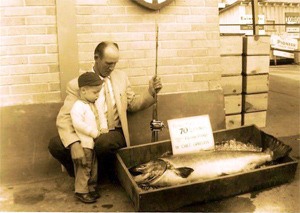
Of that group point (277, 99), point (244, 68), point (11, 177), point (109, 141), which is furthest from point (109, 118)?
point (277, 99)

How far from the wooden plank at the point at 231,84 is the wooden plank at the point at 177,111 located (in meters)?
0.74

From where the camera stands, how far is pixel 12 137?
4.19 metres

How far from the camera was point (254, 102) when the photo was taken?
236 inches

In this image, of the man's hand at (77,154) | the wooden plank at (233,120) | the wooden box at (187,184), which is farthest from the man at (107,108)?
the wooden plank at (233,120)

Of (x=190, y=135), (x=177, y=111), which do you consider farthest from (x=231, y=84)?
(x=190, y=135)

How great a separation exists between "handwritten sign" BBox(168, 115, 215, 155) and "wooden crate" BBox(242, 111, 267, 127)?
2.08 metres

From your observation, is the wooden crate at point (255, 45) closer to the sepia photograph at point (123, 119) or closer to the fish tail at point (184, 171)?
the sepia photograph at point (123, 119)

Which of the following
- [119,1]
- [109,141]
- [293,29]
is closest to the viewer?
[109,141]

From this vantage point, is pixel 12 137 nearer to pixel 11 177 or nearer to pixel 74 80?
pixel 11 177

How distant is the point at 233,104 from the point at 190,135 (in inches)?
81.4

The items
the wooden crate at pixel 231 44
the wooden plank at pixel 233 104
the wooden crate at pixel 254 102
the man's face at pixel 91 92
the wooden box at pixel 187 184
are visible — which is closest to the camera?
the wooden box at pixel 187 184

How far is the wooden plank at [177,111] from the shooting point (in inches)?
185

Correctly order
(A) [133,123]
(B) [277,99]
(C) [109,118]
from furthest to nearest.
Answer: (B) [277,99] < (A) [133,123] < (C) [109,118]

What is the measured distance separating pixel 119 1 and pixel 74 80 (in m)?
1.20
